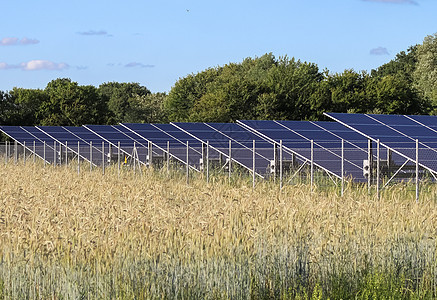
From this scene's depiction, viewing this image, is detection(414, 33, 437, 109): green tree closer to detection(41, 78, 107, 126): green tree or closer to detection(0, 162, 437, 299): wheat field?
detection(41, 78, 107, 126): green tree

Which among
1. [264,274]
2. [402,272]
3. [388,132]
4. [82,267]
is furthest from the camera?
[388,132]

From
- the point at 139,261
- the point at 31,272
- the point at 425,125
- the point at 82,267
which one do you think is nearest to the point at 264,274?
the point at 139,261

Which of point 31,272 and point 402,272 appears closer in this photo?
point 31,272

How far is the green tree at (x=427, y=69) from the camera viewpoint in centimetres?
6353

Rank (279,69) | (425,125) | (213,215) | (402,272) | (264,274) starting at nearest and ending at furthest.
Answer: (264,274)
(402,272)
(213,215)
(425,125)
(279,69)

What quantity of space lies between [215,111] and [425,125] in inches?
1292

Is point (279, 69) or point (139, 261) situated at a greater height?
point (279, 69)

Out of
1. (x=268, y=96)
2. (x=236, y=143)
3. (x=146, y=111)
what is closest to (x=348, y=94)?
(x=268, y=96)

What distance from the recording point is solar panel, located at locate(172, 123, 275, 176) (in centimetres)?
2770

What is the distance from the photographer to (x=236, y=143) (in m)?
30.0

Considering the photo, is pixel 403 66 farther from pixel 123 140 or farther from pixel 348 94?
pixel 123 140

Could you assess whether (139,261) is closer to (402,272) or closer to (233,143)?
(402,272)

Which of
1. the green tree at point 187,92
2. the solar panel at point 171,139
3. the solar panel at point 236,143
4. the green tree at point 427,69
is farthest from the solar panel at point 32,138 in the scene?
the green tree at point 427,69

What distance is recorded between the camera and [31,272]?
7977 millimetres
